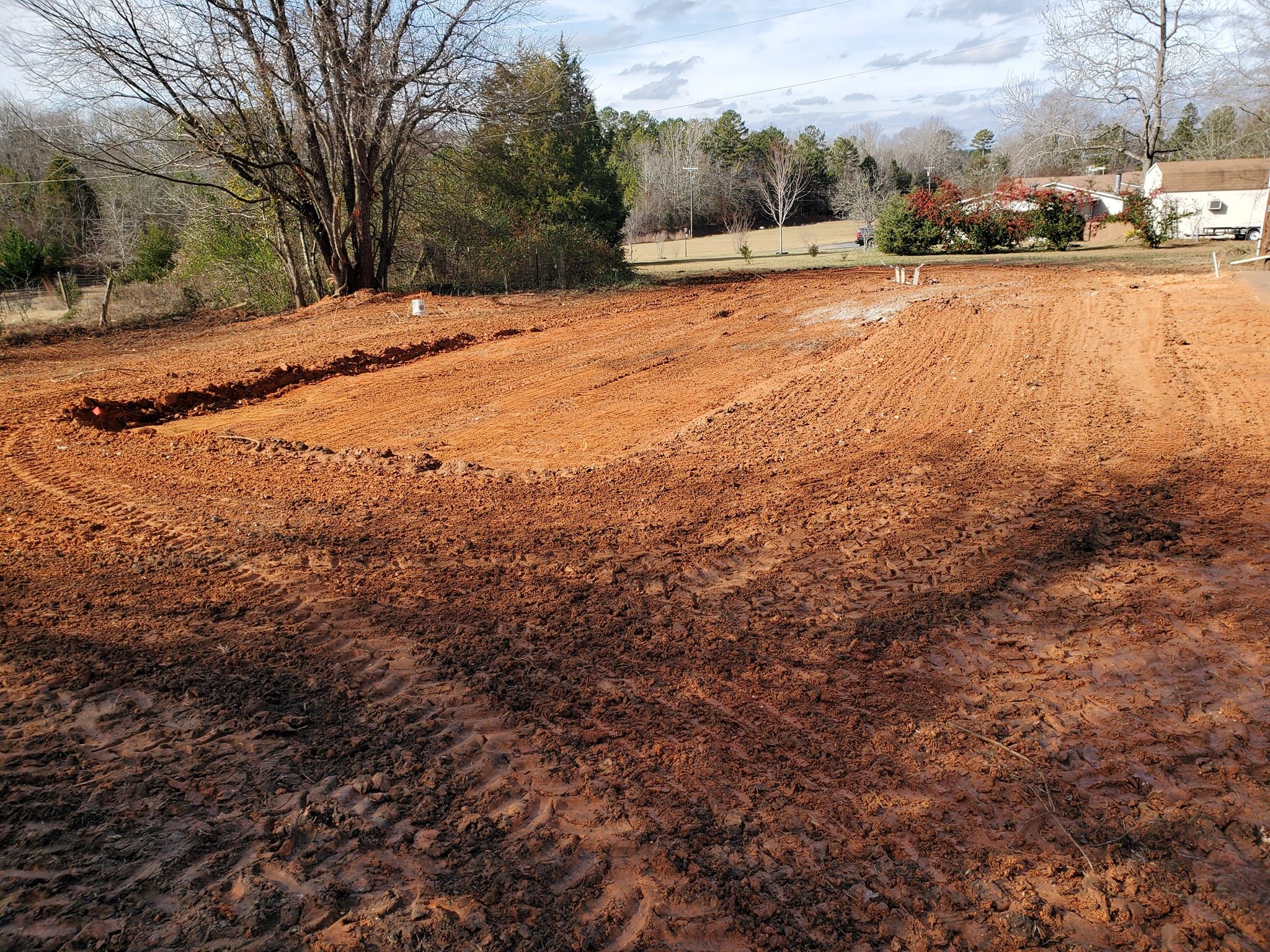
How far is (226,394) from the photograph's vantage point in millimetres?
12234

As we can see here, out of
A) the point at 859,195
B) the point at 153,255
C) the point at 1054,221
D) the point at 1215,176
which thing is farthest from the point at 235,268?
the point at 859,195

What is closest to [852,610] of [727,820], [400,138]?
[727,820]

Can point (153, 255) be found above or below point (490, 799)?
above

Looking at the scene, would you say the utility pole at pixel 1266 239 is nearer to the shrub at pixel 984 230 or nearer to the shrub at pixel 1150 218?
the shrub at pixel 1150 218

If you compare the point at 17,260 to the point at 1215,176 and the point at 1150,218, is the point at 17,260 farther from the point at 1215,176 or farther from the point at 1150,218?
the point at 1215,176

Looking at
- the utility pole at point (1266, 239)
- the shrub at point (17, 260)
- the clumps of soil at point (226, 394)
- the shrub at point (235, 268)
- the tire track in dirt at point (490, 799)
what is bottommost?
the tire track in dirt at point (490, 799)

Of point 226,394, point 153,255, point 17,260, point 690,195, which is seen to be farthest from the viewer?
point 690,195

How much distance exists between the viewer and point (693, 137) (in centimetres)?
8519

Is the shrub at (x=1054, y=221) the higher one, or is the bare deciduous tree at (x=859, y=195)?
the bare deciduous tree at (x=859, y=195)

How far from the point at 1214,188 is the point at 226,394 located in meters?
52.3

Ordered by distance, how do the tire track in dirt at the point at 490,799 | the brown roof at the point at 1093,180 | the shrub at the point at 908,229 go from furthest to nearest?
the brown roof at the point at 1093,180, the shrub at the point at 908,229, the tire track in dirt at the point at 490,799

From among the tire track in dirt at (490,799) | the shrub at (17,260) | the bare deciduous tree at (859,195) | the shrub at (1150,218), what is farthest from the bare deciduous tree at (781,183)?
the tire track in dirt at (490,799)

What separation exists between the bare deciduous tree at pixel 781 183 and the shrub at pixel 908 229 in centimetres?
1350

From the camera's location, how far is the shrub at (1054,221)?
3434 centimetres
